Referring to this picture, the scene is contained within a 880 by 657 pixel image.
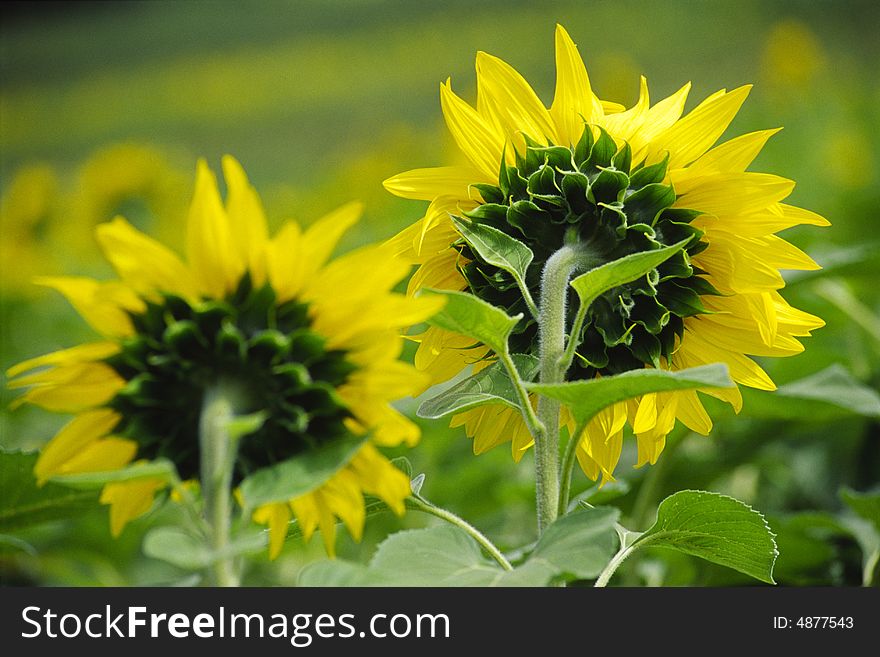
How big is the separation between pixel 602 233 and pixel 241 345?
13 centimetres

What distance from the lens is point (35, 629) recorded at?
0.30 metres

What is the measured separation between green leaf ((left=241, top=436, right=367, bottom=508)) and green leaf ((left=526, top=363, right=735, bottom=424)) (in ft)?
0.23

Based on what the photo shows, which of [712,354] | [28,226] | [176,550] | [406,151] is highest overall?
[406,151]

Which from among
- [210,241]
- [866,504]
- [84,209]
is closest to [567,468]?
[210,241]

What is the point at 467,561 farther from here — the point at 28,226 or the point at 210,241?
the point at 28,226

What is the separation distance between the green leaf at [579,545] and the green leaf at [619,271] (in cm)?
Result: 7

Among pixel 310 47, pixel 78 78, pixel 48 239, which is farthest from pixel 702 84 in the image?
pixel 78 78

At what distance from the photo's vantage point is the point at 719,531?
0.33 metres

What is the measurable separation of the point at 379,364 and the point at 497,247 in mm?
76

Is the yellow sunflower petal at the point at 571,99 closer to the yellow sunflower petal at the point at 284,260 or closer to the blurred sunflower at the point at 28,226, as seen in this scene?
the yellow sunflower petal at the point at 284,260

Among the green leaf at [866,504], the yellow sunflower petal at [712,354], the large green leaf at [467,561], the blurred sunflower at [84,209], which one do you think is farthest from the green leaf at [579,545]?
the blurred sunflower at [84,209]

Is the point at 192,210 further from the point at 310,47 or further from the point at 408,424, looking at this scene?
the point at 310,47

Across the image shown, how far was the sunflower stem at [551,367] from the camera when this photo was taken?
32 cm

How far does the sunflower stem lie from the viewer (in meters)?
0.32
